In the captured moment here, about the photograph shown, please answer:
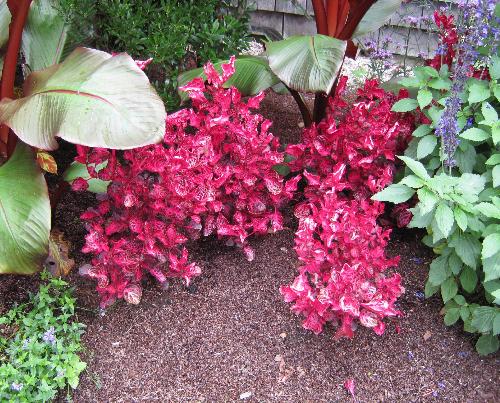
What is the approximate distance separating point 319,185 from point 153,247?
795 millimetres

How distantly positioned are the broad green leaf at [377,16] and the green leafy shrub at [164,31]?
63 cm

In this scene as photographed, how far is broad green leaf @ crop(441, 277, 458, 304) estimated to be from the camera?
231cm

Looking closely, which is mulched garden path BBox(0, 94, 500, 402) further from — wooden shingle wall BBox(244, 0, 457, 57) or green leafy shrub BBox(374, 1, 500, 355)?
wooden shingle wall BBox(244, 0, 457, 57)

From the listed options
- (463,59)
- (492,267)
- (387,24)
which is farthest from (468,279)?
(387,24)

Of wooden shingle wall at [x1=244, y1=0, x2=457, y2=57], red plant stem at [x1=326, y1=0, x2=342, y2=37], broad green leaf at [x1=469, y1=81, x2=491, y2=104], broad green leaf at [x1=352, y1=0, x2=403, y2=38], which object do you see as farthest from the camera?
wooden shingle wall at [x1=244, y1=0, x2=457, y2=57]

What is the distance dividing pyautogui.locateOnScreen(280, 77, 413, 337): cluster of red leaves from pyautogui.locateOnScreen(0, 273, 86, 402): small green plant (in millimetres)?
831

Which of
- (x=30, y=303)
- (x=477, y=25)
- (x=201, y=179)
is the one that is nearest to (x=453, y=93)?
(x=477, y=25)

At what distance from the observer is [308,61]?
2445 millimetres

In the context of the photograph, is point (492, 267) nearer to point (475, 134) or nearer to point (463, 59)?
point (475, 134)

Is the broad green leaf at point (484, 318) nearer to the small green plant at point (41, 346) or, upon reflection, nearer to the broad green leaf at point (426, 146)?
the broad green leaf at point (426, 146)

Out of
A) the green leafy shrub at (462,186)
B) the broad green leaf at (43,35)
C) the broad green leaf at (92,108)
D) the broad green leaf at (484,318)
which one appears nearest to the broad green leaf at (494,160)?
the green leafy shrub at (462,186)

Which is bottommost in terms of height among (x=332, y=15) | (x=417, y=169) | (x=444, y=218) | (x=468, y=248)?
(x=468, y=248)

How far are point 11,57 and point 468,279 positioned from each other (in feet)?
6.85

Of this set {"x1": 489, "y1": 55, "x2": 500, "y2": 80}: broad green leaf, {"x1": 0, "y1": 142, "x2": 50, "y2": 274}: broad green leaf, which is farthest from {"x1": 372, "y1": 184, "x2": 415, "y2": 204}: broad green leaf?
{"x1": 0, "y1": 142, "x2": 50, "y2": 274}: broad green leaf
